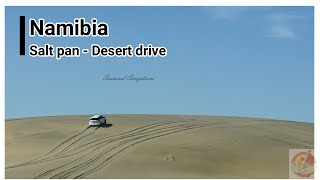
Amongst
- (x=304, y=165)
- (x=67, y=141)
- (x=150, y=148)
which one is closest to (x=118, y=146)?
(x=150, y=148)

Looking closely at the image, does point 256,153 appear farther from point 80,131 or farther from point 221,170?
point 80,131

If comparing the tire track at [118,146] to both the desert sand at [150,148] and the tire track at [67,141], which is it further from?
the tire track at [67,141]

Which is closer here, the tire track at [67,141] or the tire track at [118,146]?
the tire track at [118,146]

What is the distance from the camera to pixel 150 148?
41062mm

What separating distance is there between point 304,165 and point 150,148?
43.4ft

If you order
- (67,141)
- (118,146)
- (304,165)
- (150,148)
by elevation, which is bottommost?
(304,165)

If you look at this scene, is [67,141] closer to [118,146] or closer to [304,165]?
[118,146]

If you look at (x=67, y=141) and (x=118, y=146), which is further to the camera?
(x=67, y=141)

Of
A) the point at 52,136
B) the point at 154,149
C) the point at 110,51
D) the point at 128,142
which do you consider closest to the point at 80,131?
the point at 52,136

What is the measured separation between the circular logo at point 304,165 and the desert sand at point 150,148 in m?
0.83

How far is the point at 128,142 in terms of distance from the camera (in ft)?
142

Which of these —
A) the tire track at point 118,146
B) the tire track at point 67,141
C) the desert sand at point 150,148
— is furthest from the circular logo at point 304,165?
the tire track at point 67,141

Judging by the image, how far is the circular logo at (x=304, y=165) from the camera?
1348 inches

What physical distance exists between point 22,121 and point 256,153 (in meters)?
32.0
